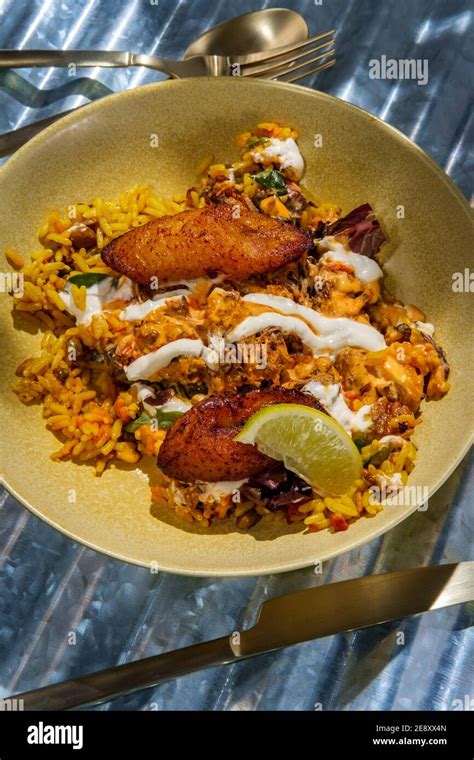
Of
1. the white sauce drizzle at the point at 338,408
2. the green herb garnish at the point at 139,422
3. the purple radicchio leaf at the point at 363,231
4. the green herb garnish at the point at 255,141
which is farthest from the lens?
the green herb garnish at the point at 255,141

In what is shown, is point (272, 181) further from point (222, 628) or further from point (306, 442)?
point (222, 628)

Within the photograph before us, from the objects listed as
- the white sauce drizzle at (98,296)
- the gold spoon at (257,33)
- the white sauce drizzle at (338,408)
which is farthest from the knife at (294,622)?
the gold spoon at (257,33)

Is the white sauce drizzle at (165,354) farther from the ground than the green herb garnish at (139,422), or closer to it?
farther from the ground

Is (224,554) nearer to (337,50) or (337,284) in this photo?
(337,284)

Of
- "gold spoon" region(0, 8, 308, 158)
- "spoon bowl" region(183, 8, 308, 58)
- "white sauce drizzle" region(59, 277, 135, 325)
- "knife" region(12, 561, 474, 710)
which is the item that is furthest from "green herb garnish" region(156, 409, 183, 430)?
"spoon bowl" region(183, 8, 308, 58)

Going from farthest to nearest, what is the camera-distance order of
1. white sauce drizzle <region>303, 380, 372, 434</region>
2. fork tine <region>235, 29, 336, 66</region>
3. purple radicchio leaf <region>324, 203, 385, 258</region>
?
fork tine <region>235, 29, 336, 66</region> → purple radicchio leaf <region>324, 203, 385, 258</region> → white sauce drizzle <region>303, 380, 372, 434</region>

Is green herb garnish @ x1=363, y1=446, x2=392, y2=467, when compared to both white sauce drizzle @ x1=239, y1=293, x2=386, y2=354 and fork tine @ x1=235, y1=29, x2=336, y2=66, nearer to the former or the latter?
white sauce drizzle @ x1=239, y1=293, x2=386, y2=354

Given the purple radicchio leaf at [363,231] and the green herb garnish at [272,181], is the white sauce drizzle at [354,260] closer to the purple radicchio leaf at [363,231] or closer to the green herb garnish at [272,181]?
the purple radicchio leaf at [363,231]
